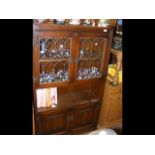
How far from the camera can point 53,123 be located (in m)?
2.06

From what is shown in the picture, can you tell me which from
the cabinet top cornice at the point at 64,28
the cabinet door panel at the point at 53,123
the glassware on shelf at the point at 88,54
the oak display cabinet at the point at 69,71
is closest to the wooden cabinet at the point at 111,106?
the oak display cabinet at the point at 69,71

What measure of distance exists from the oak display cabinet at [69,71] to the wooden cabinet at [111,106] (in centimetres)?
11

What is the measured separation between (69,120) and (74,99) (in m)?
0.29

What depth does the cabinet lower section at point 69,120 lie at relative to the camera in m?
1.98

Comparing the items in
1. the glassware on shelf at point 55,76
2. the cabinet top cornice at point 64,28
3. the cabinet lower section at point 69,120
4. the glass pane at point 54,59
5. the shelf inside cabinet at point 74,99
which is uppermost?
the cabinet top cornice at point 64,28

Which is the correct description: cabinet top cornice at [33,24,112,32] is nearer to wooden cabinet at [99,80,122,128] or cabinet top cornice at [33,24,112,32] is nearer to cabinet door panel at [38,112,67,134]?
wooden cabinet at [99,80,122,128]

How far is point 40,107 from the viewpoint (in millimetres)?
1972

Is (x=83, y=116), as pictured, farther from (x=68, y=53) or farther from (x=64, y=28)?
(x=64, y=28)

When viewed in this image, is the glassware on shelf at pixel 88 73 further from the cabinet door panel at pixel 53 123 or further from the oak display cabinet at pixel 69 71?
the cabinet door panel at pixel 53 123

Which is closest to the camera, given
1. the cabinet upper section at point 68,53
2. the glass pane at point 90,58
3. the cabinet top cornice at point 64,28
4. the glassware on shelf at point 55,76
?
the cabinet top cornice at point 64,28

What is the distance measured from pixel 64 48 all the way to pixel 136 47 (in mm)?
1132

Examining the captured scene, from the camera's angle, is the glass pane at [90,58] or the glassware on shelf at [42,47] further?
the glass pane at [90,58]

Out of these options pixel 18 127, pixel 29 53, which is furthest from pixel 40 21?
pixel 18 127
